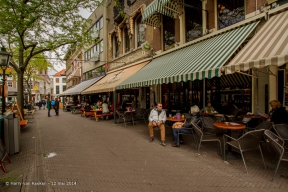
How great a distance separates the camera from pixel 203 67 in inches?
204

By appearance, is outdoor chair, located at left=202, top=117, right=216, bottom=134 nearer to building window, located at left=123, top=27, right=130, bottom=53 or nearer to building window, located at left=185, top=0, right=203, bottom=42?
building window, located at left=185, top=0, right=203, bottom=42

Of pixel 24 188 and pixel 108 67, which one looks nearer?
pixel 24 188

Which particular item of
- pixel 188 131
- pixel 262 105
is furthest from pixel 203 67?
pixel 262 105

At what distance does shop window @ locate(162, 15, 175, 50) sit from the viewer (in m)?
10.4

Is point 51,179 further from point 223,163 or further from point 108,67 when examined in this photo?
point 108,67

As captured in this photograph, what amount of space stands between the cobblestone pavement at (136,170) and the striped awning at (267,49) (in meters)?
2.47

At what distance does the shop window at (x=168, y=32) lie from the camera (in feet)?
34.2

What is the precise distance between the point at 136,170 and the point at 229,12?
7471 mm

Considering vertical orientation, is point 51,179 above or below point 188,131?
below

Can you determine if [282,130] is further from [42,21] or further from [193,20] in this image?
[42,21]

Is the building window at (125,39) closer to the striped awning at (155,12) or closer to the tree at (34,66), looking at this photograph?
the striped awning at (155,12)

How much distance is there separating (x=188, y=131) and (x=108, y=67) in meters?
14.2

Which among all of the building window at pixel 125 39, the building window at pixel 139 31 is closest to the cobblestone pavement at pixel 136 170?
the building window at pixel 139 31

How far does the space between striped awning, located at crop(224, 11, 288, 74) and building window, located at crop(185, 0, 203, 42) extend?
3580 millimetres
